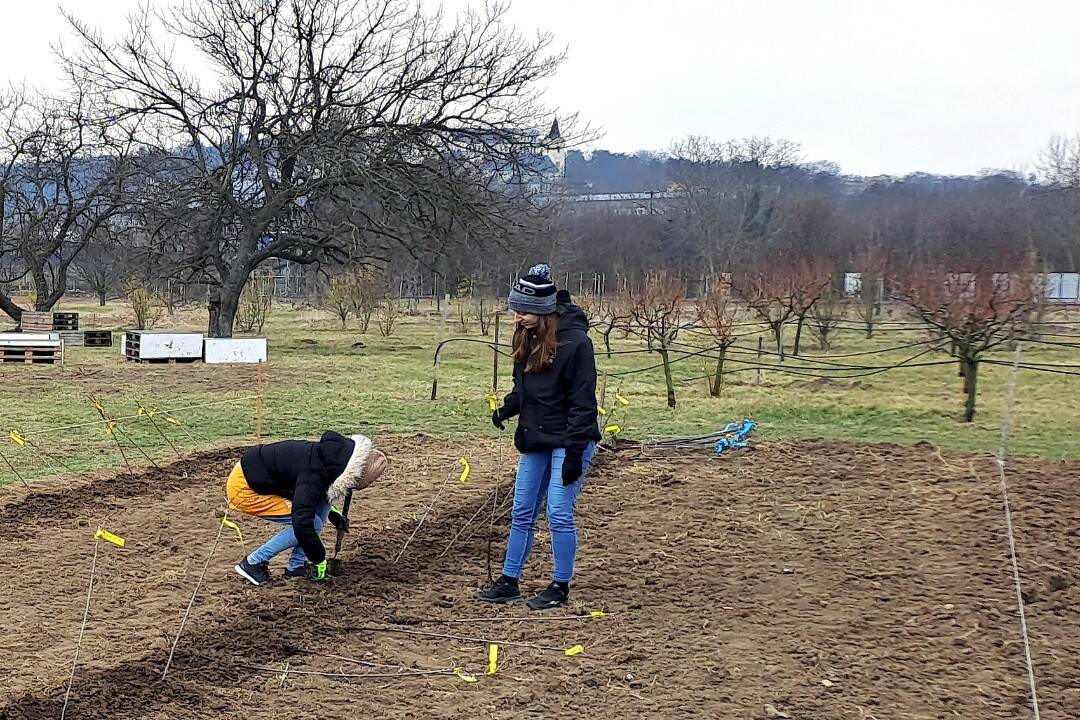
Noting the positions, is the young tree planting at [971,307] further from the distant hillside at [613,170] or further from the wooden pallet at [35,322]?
the distant hillside at [613,170]

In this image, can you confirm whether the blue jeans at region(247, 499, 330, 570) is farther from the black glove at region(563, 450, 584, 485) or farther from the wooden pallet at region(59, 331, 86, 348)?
the wooden pallet at region(59, 331, 86, 348)

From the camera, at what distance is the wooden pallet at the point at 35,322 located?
21797mm

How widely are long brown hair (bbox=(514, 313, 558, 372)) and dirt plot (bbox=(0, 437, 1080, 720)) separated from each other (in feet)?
3.72

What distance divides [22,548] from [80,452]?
134 inches

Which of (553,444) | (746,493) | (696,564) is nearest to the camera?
(553,444)

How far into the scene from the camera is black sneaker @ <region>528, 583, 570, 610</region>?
15.1 feet

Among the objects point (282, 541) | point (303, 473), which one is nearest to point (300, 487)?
point (303, 473)

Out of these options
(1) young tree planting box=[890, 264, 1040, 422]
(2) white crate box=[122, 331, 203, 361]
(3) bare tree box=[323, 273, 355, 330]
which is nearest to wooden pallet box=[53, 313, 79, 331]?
(3) bare tree box=[323, 273, 355, 330]

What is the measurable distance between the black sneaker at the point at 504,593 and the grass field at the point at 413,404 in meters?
4.54

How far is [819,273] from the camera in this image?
22.0 m

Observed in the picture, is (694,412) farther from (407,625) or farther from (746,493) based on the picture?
(407,625)

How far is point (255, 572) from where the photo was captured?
486cm

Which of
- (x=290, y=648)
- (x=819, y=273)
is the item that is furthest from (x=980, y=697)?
(x=819, y=273)

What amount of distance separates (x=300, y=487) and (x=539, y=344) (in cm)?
126
